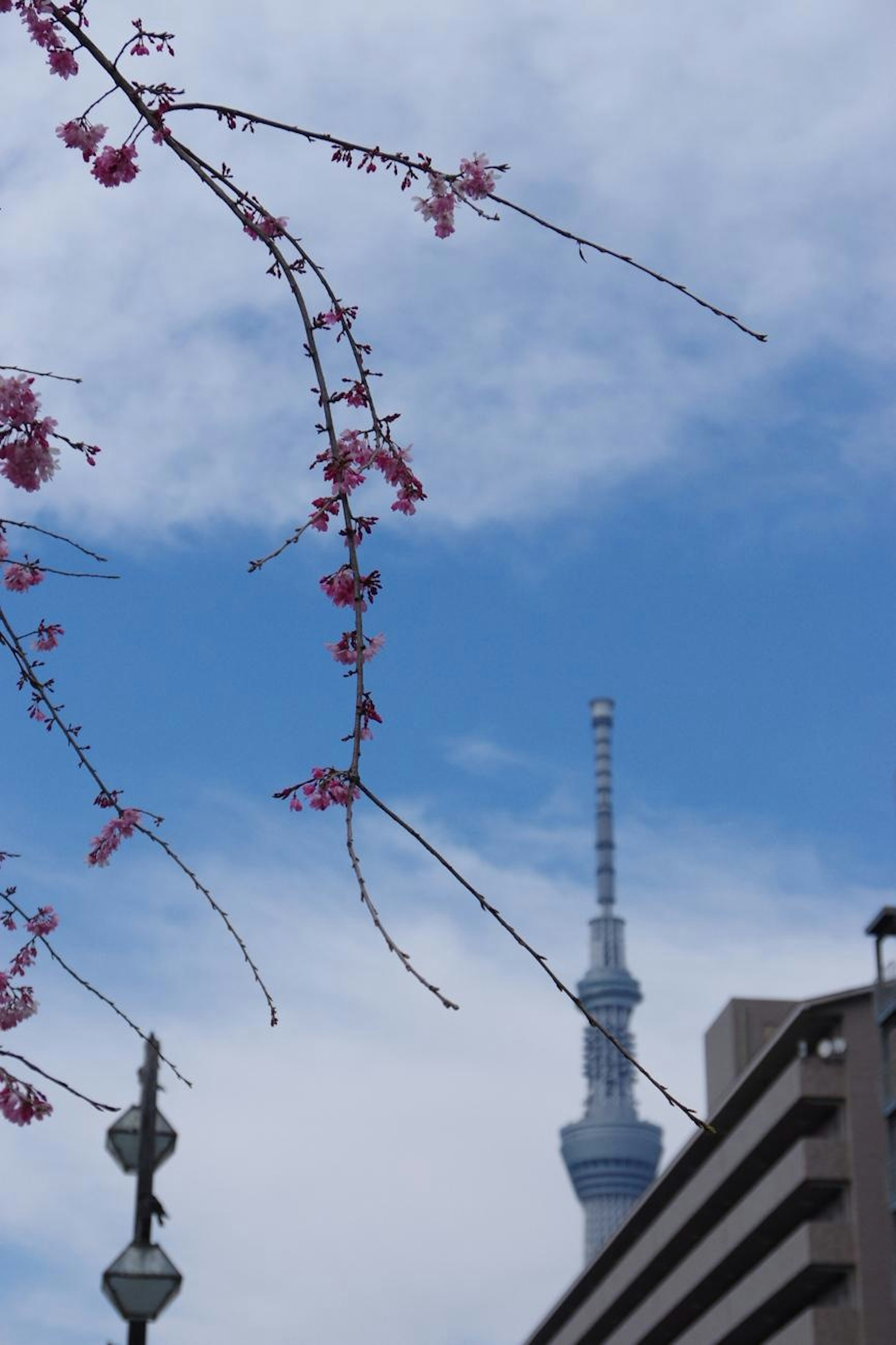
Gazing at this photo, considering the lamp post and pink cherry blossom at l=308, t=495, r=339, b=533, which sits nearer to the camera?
pink cherry blossom at l=308, t=495, r=339, b=533

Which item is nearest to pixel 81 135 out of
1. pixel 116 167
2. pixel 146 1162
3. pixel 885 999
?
pixel 116 167

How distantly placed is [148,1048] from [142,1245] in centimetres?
121

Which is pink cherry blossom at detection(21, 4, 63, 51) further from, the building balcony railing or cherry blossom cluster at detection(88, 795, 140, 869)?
the building balcony railing

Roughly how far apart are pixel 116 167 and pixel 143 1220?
7216 millimetres

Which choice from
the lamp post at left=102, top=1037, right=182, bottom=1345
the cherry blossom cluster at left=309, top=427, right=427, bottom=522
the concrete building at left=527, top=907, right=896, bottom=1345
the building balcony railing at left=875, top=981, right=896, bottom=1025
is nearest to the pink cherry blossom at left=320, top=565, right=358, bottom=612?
the cherry blossom cluster at left=309, top=427, right=427, bottom=522

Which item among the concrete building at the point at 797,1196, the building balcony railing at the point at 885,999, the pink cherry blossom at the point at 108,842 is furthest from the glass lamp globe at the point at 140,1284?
the building balcony railing at the point at 885,999

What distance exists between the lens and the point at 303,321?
207 inches

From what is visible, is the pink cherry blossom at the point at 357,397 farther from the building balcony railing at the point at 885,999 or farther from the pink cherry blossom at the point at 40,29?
the building balcony railing at the point at 885,999

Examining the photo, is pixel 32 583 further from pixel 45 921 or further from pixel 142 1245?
pixel 142 1245

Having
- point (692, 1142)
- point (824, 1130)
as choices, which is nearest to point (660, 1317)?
point (692, 1142)

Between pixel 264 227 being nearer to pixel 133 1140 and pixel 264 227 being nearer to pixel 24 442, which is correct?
pixel 24 442

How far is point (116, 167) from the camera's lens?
670 centimetres

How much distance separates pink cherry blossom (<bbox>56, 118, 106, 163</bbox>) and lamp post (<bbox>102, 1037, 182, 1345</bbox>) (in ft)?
19.7

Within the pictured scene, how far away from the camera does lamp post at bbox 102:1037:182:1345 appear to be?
1138cm
